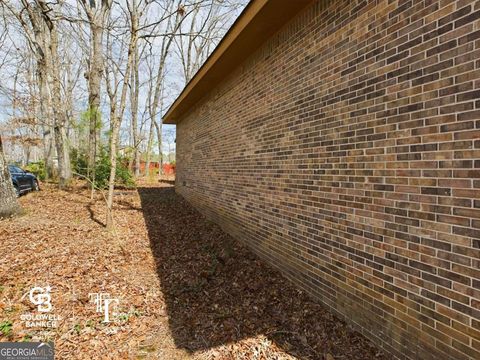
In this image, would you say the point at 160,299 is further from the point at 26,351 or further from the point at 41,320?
the point at 26,351

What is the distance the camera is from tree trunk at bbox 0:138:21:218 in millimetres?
6246

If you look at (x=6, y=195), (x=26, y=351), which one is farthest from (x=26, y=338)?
(x=6, y=195)

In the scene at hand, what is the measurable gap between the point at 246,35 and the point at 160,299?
13.4 feet

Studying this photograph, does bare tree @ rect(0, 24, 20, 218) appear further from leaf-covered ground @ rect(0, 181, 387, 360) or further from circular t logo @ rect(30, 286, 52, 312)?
circular t logo @ rect(30, 286, 52, 312)

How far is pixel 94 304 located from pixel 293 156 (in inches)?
121

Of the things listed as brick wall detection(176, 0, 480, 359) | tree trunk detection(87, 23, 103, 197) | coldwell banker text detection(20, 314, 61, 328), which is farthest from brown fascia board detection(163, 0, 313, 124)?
tree trunk detection(87, 23, 103, 197)

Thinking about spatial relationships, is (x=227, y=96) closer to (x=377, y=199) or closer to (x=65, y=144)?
(x=377, y=199)

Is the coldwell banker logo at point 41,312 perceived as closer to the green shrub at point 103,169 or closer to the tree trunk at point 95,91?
the tree trunk at point 95,91

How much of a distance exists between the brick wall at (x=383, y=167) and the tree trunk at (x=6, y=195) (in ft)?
18.4

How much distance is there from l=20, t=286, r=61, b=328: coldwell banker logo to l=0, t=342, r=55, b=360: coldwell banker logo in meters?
0.23

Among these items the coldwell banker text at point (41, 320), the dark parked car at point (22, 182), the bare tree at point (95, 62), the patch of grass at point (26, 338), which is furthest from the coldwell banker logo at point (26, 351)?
the dark parked car at point (22, 182)

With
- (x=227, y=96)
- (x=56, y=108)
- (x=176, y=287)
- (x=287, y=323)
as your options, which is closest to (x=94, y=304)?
(x=176, y=287)

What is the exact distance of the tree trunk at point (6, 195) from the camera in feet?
20.5

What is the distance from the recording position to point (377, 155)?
2.66 m
